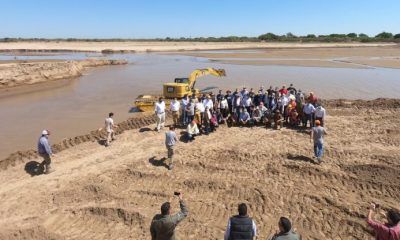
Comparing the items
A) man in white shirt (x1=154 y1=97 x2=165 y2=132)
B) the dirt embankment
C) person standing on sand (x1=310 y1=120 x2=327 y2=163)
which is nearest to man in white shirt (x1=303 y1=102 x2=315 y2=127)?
person standing on sand (x1=310 y1=120 x2=327 y2=163)

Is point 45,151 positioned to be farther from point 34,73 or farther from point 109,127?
point 34,73

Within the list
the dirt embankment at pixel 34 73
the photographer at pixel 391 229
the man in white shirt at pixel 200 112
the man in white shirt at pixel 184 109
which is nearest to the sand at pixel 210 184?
the man in white shirt at pixel 200 112

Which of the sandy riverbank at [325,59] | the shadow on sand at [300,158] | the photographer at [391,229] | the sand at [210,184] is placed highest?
the photographer at [391,229]

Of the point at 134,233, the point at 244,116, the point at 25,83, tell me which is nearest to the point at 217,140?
the point at 244,116

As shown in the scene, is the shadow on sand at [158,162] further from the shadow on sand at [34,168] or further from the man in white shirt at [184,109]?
the man in white shirt at [184,109]

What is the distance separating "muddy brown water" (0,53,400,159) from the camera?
17.6 m

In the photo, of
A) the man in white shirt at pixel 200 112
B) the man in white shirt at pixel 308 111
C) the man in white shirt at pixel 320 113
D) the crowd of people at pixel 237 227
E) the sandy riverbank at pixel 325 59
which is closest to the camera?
the crowd of people at pixel 237 227

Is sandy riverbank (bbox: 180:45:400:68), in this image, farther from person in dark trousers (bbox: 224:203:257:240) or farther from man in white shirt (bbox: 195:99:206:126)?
person in dark trousers (bbox: 224:203:257:240)

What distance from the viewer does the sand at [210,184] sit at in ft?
28.4

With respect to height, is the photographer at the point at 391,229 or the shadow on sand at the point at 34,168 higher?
the photographer at the point at 391,229

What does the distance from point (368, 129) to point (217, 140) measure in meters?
5.96

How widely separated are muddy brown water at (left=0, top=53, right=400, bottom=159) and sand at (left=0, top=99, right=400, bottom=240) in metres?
3.78

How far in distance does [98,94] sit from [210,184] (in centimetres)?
1856

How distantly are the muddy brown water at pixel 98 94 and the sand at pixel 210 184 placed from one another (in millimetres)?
3781
